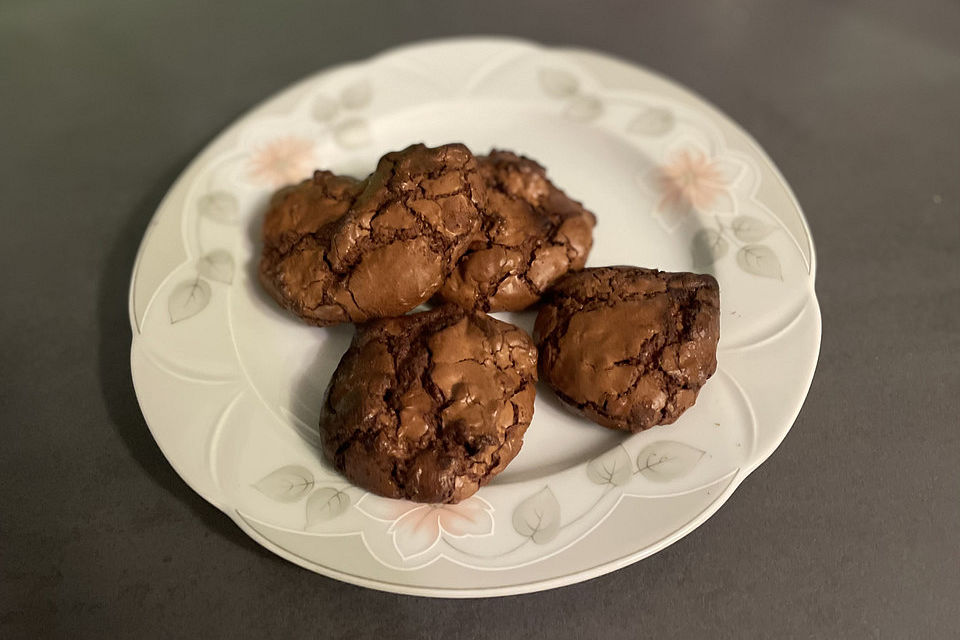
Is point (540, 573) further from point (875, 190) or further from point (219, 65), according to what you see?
point (219, 65)

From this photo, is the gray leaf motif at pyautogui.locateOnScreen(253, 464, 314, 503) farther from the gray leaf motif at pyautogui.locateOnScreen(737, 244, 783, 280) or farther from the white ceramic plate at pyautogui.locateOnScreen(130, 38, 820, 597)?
the gray leaf motif at pyautogui.locateOnScreen(737, 244, 783, 280)

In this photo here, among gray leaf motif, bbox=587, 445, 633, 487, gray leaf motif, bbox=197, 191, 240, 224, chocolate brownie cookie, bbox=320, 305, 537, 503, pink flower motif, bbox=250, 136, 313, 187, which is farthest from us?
pink flower motif, bbox=250, 136, 313, 187

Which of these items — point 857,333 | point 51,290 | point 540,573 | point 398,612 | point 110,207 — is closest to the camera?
point 540,573

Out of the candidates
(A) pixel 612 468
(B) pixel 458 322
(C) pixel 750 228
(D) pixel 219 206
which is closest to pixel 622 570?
(A) pixel 612 468

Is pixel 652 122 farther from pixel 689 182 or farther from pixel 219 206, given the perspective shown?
pixel 219 206

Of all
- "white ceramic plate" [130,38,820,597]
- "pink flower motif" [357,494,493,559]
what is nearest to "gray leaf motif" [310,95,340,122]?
"white ceramic plate" [130,38,820,597]

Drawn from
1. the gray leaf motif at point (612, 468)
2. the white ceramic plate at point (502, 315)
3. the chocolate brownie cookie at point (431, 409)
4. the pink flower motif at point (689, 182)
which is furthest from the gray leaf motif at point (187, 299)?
the pink flower motif at point (689, 182)

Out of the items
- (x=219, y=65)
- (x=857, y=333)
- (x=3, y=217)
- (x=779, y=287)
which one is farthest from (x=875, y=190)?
(x=3, y=217)
